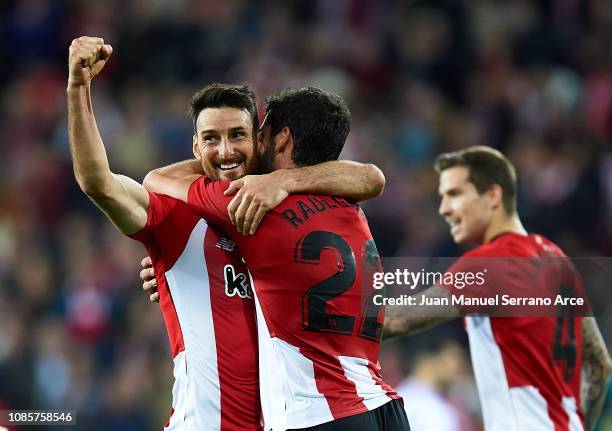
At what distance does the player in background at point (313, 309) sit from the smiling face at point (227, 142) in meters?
0.15

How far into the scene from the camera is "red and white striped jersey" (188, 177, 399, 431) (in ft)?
13.8

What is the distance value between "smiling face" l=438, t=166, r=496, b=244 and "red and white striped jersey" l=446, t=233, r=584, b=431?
1.18 ft

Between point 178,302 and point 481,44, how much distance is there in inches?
339

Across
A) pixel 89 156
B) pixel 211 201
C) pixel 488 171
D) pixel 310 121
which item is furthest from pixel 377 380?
pixel 488 171

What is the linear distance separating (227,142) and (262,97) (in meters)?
7.03

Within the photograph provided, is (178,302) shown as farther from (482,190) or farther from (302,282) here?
(482,190)

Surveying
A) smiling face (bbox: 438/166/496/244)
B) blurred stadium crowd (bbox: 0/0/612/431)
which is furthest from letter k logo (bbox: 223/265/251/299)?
blurred stadium crowd (bbox: 0/0/612/431)

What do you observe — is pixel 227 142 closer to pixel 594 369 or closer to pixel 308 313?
pixel 308 313

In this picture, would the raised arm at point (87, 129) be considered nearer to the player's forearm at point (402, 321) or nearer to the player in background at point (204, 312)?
the player in background at point (204, 312)

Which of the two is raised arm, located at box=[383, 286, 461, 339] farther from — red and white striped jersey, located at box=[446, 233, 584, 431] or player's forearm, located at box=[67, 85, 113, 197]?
A: player's forearm, located at box=[67, 85, 113, 197]

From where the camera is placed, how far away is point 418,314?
5680 millimetres

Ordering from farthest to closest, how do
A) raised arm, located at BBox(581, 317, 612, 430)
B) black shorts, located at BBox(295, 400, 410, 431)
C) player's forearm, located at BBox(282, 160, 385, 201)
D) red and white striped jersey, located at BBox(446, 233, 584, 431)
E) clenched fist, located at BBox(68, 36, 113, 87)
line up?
A: raised arm, located at BBox(581, 317, 612, 430) < red and white striped jersey, located at BBox(446, 233, 584, 431) < player's forearm, located at BBox(282, 160, 385, 201) < black shorts, located at BBox(295, 400, 410, 431) < clenched fist, located at BBox(68, 36, 113, 87)

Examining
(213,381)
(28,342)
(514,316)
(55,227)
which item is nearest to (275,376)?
(213,381)

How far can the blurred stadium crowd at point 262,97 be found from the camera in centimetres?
991
